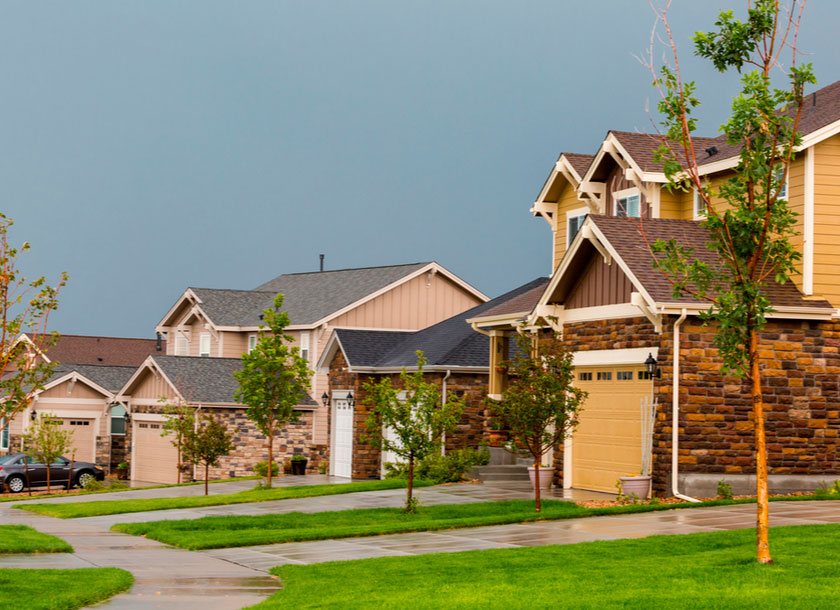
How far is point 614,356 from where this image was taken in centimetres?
2286

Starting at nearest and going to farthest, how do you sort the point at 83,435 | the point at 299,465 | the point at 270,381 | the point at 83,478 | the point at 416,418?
the point at 416,418 → the point at 270,381 → the point at 299,465 → the point at 83,478 → the point at 83,435

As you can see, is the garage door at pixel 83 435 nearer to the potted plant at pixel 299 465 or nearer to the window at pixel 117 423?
the window at pixel 117 423

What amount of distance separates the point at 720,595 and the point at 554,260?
20049 millimetres

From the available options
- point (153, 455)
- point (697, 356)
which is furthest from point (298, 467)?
point (697, 356)

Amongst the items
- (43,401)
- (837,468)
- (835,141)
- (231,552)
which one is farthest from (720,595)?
(43,401)

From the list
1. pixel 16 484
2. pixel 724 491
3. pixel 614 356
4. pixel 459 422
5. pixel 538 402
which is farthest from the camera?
pixel 16 484

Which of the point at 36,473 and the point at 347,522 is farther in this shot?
the point at 36,473

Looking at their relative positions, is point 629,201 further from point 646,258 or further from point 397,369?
point 397,369

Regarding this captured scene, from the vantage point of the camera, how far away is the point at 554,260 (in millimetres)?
30000

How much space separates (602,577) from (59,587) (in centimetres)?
623

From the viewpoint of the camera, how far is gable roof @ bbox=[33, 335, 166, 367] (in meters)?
64.9

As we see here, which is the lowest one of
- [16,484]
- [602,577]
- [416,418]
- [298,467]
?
[16,484]

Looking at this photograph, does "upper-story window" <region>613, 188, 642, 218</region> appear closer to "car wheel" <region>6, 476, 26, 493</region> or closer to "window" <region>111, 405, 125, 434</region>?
"car wheel" <region>6, 476, 26, 493</region>

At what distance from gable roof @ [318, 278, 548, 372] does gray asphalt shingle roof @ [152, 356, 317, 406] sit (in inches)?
168
